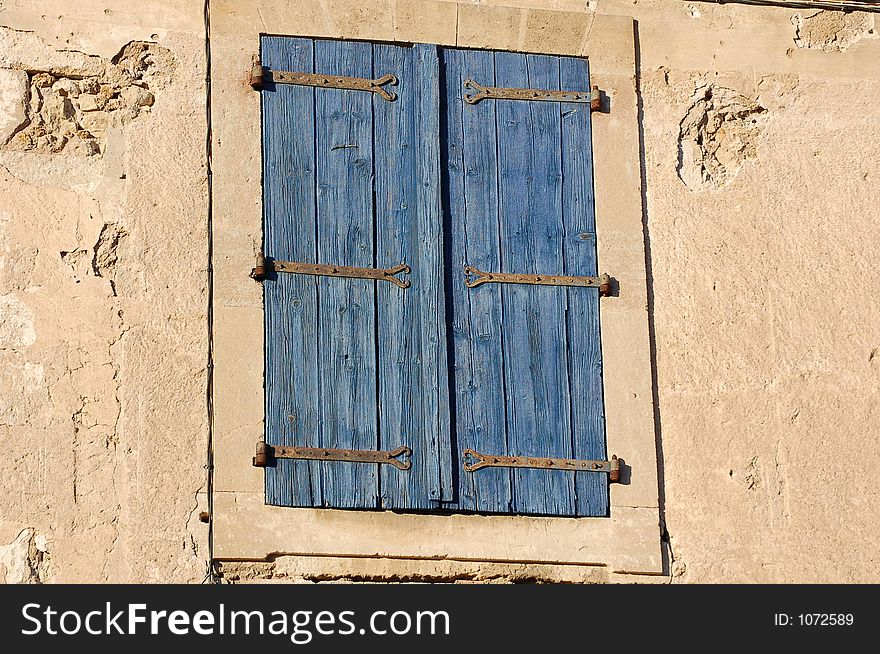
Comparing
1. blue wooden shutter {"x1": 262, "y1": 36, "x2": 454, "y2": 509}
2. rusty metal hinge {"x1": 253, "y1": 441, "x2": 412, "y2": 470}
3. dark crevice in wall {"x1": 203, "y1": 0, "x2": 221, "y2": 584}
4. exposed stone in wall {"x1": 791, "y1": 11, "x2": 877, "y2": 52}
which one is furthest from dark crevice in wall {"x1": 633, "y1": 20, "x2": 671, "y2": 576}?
dark crevice in wall {"x1": 203, "y1": 0, "x2": 221, "y2": 584}

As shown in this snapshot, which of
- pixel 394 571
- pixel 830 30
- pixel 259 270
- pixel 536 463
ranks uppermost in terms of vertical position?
pixel 830 30

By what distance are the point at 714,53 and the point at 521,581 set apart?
2367 millimetres

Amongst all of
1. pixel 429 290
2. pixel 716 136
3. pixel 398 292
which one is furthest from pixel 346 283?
pixel 716 136

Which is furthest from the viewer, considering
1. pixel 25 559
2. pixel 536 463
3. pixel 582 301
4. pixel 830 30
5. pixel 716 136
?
pixel 830 30

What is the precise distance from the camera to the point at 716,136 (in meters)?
7.41

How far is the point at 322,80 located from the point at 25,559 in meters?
2.13

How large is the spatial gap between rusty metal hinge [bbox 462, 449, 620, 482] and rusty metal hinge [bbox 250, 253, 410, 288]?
0.70 metres

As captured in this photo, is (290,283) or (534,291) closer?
(290,283)

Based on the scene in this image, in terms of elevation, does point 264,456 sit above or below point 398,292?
below

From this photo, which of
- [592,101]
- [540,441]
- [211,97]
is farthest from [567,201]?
[211,97]

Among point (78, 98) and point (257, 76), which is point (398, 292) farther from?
point (78, 98)

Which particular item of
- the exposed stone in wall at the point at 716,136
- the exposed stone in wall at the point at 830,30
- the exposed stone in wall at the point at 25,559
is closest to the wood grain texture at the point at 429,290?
the exposed stone in wall at the point at 716,136

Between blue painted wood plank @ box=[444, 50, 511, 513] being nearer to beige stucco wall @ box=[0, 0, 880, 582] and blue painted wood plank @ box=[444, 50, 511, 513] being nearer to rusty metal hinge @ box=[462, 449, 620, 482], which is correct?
rusty metal hinge @ box=[462, 449, 620, 482]

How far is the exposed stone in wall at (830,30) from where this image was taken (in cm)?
762
